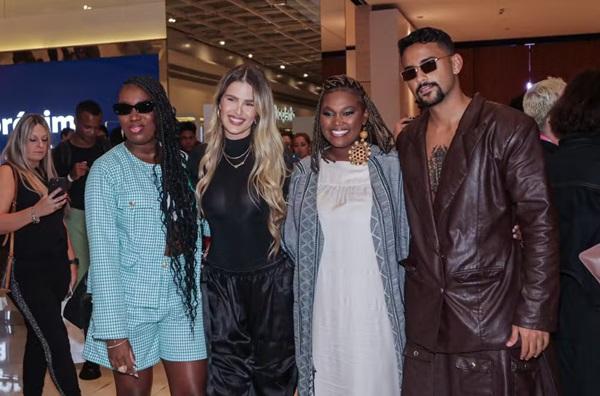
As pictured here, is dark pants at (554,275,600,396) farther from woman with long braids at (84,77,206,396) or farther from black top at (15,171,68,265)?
black top at (15,171,68,265)

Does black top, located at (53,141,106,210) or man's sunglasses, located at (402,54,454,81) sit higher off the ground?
man's sunglasses, located at (402,54,454,81)

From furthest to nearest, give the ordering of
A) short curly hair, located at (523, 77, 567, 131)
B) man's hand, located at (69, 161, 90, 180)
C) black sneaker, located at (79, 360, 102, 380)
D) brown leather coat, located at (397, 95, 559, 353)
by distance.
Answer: man's hand, located at (69, 161, 90, 180)
black sneaker, located at (79, 360, 102, 380)
short curly hair, located at (523, 77, 567, 131)
brown leather coat, located at (397, 95, 559, 353)

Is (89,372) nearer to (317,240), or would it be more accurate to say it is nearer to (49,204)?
(49,204)

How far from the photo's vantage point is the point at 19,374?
15.5ft

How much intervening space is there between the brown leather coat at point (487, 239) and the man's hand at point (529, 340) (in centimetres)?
3

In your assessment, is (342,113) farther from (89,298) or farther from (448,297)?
(89,298)

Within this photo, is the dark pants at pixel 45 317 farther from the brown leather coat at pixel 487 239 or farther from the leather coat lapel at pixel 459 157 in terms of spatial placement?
the leather coat lapel at pixel 459 157

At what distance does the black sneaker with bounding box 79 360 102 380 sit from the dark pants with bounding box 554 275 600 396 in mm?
3234

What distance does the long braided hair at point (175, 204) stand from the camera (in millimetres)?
2490

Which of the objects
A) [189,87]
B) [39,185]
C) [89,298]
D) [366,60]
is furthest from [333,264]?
[366,60]

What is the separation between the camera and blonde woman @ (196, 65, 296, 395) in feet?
8.43

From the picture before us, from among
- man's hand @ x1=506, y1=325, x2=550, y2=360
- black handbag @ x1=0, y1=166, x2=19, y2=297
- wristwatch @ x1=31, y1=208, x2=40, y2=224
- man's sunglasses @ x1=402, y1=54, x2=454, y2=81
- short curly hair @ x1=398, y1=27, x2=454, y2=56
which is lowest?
man's hand @ x1=506, y1=325, x2=550, y2=360

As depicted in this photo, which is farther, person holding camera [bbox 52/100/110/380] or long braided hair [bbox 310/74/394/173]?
person holding camera [bbox 52/100/110/380]

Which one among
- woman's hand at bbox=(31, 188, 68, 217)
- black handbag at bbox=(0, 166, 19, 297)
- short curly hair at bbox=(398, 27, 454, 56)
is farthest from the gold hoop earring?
black handbag at bbox=(0, 166, 19, 297)
